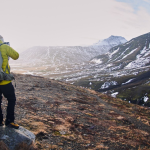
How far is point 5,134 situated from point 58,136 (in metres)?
4.34

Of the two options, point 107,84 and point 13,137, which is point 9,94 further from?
point 107,84

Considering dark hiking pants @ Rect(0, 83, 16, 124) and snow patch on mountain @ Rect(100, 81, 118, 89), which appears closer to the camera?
dark hiking pants @ Rect(0, 83, 16, 124)

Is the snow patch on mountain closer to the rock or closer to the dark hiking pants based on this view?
the rock

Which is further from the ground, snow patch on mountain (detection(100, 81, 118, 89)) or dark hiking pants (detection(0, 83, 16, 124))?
dark hiking pants (detection(0, 83, 16, 124))

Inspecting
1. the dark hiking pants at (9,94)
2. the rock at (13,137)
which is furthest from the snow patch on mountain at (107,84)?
the dark hiking pants at (9,94)

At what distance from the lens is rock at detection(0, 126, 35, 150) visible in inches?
280

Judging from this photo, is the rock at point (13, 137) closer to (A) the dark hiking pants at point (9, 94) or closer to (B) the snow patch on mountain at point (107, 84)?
(A) the dark hiking pants at point (9, 94)

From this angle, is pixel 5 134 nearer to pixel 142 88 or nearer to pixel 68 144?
pixel 68 144

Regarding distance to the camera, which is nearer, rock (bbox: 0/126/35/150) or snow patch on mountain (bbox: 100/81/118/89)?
rock (bbox: 0/126/35/150)

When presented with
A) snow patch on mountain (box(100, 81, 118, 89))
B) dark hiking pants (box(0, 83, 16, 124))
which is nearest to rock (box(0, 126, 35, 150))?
dark hiking pants (box(0, 83, 16, 124))

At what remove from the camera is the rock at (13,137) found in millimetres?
7113

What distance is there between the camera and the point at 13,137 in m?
7.39

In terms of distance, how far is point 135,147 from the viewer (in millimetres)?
11102

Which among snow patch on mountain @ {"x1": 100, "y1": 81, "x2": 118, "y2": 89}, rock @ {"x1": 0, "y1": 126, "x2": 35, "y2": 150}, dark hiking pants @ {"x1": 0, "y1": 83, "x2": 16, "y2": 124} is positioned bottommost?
snow patch on mountain @ {"x1": 100, "y1": 81, "x2": 118, "y2": 89}
